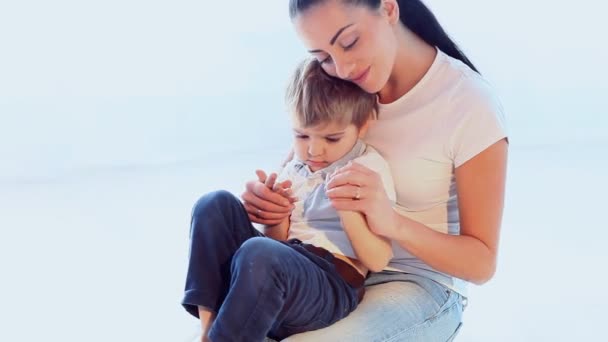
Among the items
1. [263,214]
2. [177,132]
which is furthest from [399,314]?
[177,132]

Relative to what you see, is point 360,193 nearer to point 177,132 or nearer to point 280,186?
point 280,186

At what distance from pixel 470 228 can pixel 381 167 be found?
0.17 metres

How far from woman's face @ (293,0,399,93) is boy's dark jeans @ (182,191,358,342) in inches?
10.9

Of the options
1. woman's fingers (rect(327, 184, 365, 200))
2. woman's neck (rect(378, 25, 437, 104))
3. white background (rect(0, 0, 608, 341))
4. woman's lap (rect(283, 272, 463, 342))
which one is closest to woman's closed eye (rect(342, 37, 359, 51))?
woman's neck (rect(378, 25, 437, 104))

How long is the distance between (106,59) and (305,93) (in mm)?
1804

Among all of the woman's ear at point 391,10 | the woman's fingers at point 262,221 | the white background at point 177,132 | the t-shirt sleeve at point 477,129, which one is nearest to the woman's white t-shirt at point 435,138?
the t-shirt sleeve at point 477,129

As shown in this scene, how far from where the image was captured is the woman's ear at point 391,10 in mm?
1329

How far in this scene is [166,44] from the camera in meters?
2.99

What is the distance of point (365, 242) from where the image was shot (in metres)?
1.25

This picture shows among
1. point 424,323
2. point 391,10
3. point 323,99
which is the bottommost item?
point 424,323

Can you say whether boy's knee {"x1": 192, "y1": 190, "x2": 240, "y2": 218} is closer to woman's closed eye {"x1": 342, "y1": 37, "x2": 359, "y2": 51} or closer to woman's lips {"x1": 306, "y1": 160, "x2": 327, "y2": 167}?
woman's lips {"x1": 306, "y1": 160, "x2": 327, "y2": 167}

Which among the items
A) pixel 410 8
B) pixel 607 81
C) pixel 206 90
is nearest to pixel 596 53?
pixel 607 81

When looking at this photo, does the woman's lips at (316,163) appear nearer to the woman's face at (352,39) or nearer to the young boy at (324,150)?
the young boy at (324,150)

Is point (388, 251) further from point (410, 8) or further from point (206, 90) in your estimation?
point (206, 90)
